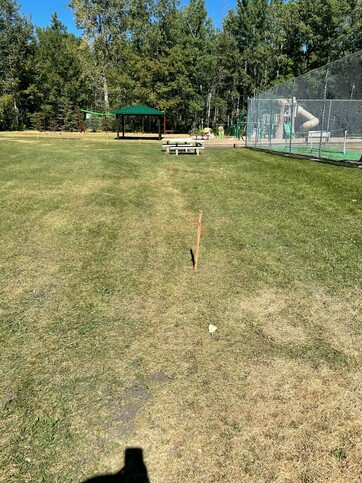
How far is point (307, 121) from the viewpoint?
17297 mm

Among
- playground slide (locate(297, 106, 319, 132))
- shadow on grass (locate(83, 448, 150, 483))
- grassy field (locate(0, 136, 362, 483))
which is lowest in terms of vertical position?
shadow on grass (locate(83, 448, 150, 483))

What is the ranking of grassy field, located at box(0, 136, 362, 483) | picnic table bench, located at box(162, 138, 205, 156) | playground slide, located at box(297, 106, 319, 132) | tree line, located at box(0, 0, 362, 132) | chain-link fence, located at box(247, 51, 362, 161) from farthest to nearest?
tree line, located at box(0, 0, 362, 132) < playground slide, located at box(297, 106, 319, 132) < picnic table bench, located at box(162, 138, 205, 156) < chain-link fence, located at box(247, 51, 362, 161) < grassy field, located at box(0, 136, 362, 483)

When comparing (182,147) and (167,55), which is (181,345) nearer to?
(182,147)

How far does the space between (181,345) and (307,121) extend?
1642 centimetres

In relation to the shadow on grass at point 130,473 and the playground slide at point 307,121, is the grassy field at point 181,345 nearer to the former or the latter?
the shadow on grass at point 130,473

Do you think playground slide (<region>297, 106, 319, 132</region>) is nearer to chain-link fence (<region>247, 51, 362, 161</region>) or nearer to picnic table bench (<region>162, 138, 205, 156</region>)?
chain-link fence (<region>247, 51, 362, 161</region>)

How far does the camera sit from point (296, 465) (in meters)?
2.19

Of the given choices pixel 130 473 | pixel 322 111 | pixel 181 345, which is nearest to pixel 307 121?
pixel 322 111

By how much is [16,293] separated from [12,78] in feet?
167

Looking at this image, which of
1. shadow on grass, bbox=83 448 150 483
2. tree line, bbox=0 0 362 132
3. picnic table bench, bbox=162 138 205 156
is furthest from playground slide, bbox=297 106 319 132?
tree line, bbox=0 0 362 132

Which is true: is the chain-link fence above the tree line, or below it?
below

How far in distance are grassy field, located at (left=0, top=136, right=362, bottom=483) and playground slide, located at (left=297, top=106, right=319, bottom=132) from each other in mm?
11133

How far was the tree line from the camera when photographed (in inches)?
1721

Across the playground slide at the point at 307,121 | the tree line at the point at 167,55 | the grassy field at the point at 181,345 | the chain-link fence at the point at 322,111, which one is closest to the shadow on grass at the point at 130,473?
the grassy field at the point at 181,345
